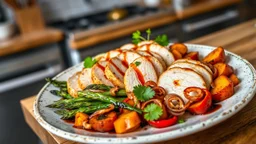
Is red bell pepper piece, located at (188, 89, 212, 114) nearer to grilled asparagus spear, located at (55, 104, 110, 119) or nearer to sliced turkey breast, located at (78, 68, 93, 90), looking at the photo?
grilled asparagus spear, located at (55, 104, 110, 119)

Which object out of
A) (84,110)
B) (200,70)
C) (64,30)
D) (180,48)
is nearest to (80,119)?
(84,110)

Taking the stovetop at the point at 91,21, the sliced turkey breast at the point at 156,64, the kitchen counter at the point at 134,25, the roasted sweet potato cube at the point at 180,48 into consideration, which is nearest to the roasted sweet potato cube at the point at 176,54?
the roasted sweet potato cube at the point at 180,48

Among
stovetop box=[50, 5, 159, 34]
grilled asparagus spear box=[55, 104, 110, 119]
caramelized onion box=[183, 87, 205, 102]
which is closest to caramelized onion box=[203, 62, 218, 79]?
caramelized onion box=[183, 87, 205, 102]

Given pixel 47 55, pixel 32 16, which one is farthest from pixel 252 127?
pixel 32 16

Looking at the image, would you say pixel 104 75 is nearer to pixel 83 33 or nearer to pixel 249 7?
pixel 83 33

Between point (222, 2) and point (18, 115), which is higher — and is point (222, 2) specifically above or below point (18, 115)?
above

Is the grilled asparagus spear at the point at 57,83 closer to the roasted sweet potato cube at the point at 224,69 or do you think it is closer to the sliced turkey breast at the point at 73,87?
the sliced turkey breast at the point at 73,87
